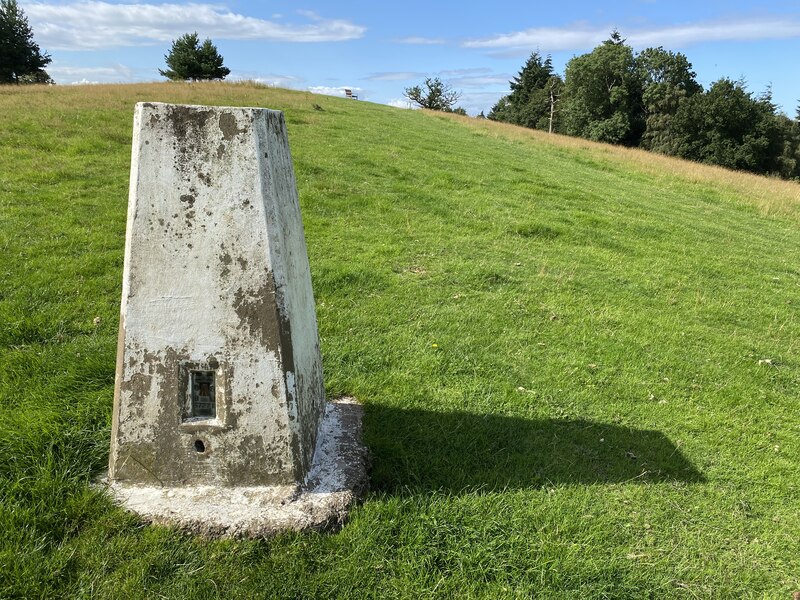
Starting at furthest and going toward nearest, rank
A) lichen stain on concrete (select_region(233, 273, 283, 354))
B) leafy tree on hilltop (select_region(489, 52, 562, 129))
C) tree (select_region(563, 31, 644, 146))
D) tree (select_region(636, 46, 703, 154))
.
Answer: leafy tree on hilltop (select_region(489, 52, 562, 129)) → tree (select_region(563, 31, 644, 146)) → tree (select_region(636, 46, 703, 154)) → lichen stain on concrete (select_region(233, 273, 283, 354))

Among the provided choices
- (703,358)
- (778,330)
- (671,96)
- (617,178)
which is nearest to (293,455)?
(703,358)

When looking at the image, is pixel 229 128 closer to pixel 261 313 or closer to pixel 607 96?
pixel 261 313

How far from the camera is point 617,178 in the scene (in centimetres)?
1981

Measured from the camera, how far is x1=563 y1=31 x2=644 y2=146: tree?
173 ft

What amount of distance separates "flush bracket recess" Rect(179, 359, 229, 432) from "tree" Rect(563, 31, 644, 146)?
56.6 m

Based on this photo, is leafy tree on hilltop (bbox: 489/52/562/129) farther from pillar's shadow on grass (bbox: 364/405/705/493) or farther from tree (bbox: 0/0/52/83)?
pillar's shadow on grass (bbox: 364/405/705/493)

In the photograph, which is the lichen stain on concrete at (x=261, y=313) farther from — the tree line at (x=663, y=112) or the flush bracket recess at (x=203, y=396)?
the tree line at (x=663, y=112)

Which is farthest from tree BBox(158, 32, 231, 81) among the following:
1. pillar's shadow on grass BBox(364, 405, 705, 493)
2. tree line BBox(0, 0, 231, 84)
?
pillar's shadow on grass BBox(364, 405, 705, 493)

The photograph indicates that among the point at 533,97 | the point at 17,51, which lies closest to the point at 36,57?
the point at 17,51

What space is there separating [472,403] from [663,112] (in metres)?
54.5

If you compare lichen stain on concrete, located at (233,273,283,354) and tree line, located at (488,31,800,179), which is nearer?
lichen stain on concrete, located at (233,273,283,354)

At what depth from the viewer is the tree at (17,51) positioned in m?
40.6

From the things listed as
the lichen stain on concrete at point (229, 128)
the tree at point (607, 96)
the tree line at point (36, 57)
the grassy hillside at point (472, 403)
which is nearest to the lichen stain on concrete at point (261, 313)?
the lichen stain on concrete at point (229, 128)

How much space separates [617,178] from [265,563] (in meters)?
20.1
